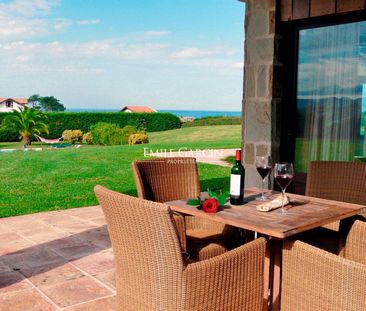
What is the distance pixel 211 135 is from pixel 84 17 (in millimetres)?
27571

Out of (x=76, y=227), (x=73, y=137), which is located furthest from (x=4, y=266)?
(x=73, y=137)

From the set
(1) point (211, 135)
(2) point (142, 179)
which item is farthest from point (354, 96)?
(1) point (211, 135)

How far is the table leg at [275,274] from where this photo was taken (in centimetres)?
229

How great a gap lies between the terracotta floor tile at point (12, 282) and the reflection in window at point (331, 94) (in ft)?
9.57

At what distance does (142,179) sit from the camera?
3213 mm

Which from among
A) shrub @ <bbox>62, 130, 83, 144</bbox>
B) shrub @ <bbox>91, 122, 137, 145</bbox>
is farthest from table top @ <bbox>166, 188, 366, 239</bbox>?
shrub @ <bbox>62, 130, 83, 144</bbox>

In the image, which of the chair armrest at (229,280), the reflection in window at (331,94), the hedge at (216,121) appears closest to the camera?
the chair armrest at (229,280)

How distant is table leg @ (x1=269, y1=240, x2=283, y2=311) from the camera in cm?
229

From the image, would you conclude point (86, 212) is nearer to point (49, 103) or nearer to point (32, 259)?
point (32, 259)

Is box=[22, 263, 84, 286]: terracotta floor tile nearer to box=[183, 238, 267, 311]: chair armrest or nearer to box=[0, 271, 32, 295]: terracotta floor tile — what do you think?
box=[0, 271, 32, 295]: terracotta floor tile

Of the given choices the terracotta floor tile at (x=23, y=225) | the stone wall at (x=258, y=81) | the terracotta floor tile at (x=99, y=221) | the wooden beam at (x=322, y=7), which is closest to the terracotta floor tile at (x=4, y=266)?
the terracotta floor tile at (x=23, y=225)

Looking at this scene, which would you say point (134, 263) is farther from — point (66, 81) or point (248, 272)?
point (66, 81)

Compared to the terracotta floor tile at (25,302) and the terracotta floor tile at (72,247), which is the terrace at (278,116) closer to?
the terracotta floor tile at (72,247)

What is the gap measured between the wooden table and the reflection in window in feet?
6.87
